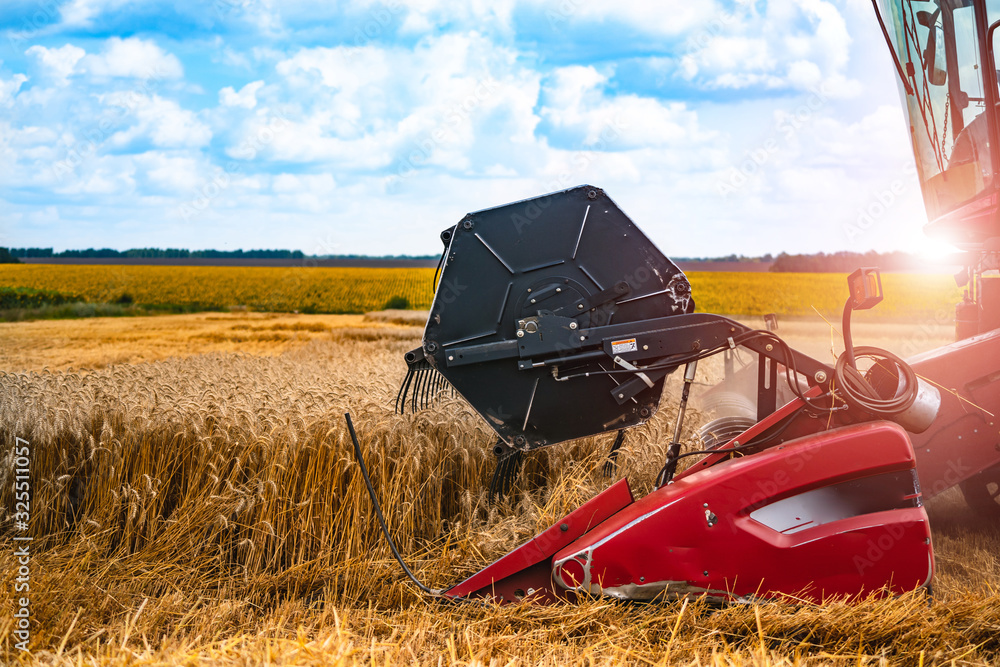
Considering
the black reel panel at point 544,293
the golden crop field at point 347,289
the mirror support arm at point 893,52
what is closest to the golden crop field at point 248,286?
the golden crop field at point 347,289

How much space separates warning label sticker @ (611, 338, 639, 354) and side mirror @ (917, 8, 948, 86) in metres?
3.52

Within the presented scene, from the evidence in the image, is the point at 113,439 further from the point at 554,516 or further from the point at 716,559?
the point at 716,559

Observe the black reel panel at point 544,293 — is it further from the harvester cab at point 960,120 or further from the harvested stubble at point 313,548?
the harvester cab at point 960,120

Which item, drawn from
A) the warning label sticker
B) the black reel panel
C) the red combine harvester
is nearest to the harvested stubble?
the red combine harvester

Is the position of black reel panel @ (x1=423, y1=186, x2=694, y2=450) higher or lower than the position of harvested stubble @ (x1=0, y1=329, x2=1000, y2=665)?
higher

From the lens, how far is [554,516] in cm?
365

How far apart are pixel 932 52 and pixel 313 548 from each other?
535 cm

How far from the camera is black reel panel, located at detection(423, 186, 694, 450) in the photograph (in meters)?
2.99

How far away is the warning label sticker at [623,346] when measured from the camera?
2.94 m

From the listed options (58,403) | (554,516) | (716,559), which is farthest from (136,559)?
(716,559)

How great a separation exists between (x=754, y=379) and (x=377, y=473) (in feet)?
→ 11.3

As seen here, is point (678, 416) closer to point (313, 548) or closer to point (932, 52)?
point (313, 548)

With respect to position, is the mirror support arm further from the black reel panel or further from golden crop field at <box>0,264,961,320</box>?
golden crop field at <box>0,264,961,320</box>

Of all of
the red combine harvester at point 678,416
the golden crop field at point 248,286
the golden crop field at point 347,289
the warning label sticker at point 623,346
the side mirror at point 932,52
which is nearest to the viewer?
the red combine harvester at point 678,416
